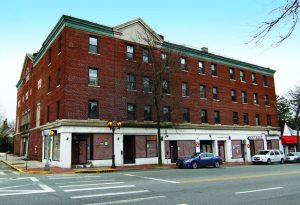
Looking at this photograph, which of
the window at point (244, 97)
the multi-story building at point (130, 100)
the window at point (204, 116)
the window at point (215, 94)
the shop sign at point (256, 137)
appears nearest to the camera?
the multi-story building at point (130, 100)

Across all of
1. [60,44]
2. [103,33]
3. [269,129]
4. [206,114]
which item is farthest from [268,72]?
[60,44]

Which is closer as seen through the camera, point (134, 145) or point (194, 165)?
point (194, 165)

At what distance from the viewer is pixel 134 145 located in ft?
95.8

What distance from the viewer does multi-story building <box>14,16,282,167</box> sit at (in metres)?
26.3

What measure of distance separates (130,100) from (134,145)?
4691 millimetres

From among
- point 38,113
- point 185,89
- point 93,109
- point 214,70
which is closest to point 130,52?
point 93,109

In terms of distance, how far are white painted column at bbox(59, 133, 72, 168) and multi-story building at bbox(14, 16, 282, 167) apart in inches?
3.3

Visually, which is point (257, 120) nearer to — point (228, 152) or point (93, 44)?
point (228, 152)

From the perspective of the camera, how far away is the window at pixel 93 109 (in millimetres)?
26942

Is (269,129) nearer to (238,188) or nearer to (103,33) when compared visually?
(103,33)

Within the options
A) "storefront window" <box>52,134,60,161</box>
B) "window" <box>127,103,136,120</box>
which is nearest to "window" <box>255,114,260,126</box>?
"window" <box>127,103,136,120</box>

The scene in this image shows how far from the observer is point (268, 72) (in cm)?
4581

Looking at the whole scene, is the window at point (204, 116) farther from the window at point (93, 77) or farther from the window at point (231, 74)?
the window at point (93, 77)

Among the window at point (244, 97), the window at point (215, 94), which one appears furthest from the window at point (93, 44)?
the window at point (244, 97)
